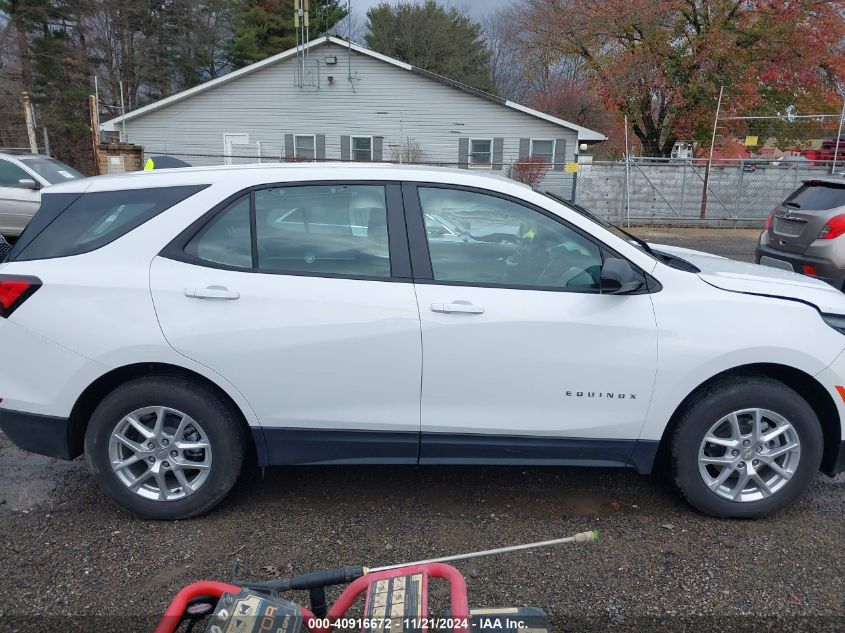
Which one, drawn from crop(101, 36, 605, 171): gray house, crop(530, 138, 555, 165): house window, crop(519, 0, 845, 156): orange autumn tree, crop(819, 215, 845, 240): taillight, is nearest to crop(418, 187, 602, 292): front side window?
crop(819, 215, 845, 240): taillight

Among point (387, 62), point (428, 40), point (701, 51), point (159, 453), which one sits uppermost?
point (428, 40)

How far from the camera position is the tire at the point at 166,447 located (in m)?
3.15

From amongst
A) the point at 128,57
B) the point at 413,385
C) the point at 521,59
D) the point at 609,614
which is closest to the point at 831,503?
the point at 609,614

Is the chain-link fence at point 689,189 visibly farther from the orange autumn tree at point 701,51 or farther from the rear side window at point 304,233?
the rear side window at point 304,233

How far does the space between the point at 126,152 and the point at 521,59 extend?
16909mm

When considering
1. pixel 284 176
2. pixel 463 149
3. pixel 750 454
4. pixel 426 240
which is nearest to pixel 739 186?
pixel 463 149

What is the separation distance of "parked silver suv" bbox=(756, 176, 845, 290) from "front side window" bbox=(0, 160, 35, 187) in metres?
10.7

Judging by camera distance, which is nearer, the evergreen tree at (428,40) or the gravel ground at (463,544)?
the gravel ground at (463,544)

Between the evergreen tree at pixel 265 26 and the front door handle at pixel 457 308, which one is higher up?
the evergreen tree at pixel 265 26

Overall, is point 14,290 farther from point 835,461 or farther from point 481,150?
point 481,150

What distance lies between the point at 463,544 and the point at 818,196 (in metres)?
6.54

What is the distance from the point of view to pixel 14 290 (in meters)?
3.16

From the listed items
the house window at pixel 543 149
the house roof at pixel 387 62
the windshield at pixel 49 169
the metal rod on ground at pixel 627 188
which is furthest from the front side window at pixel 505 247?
the house window at pixel 543 149

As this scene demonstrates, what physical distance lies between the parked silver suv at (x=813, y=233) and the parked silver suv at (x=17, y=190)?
1045 centimetres
